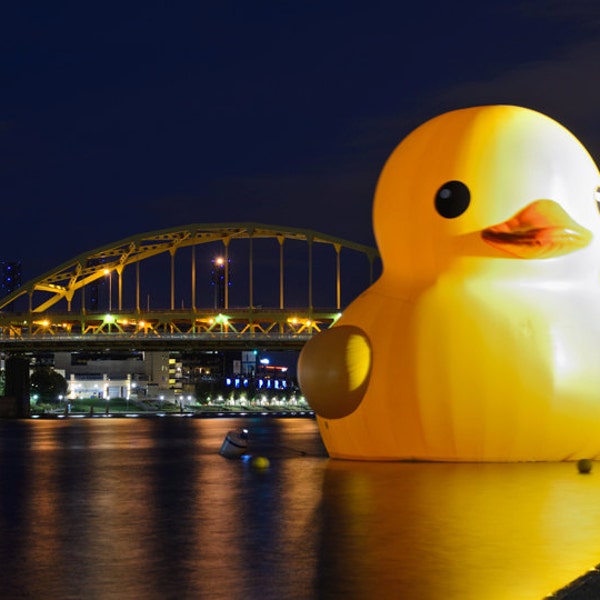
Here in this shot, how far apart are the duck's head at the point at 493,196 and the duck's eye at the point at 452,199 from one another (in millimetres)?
16

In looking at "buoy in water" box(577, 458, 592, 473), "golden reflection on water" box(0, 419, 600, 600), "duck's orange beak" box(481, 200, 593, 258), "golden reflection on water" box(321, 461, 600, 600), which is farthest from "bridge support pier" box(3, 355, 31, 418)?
"buoy in water" box(577, 458, 592, 473)

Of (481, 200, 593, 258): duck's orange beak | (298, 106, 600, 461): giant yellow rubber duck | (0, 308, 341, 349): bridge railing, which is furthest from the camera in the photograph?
(0, 308, 341, 349): bridge railing

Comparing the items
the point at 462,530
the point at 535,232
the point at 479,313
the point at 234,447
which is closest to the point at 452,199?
the point at 535,232

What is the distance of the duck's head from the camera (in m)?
19.8

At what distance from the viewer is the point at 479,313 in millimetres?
19578

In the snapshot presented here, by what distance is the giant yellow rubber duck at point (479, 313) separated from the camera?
19.2 metres

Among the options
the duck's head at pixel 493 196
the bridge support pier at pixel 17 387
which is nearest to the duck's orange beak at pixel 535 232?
the duck's head at pixel 493 196

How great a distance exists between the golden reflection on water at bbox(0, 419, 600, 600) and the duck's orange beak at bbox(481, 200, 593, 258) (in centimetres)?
342

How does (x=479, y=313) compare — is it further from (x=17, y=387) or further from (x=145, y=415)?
(x=145, y=415)

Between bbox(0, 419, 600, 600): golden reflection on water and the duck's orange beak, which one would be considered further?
the duck's orange beak

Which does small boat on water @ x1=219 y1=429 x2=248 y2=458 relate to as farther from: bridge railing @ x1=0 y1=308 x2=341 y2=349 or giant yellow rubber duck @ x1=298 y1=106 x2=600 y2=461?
bridge railing @ x1=0 y1=308 x2=341 y2=349

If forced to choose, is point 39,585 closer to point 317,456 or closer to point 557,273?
point 557,273

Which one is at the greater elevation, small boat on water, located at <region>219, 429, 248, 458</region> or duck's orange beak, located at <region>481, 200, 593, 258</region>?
duck's orange beak, located at <region>481, 200, 593, 258</region>

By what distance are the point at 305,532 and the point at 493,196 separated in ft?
29.8
